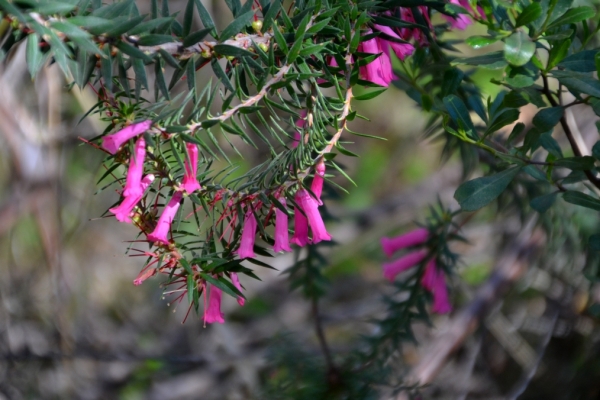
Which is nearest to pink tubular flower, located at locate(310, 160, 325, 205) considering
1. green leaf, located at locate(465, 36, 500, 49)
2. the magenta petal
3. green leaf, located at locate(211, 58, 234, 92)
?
green leaf, located at locate(211, 58, 234, 92)

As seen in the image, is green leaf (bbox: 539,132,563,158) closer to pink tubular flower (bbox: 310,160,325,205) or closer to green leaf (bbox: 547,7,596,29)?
green leaf (bbox: 547,7,596,29)

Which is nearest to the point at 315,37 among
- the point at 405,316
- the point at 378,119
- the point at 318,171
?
the point at 318,171

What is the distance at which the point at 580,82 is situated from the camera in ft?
2.30

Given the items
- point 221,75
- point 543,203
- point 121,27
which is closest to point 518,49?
point 543,203

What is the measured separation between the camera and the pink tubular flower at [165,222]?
0.63 m

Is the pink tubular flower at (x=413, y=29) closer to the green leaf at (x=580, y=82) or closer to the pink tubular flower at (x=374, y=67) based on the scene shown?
the pink tubular flower at (x=374, y=67)

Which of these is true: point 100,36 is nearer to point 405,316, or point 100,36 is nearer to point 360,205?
point 405,316

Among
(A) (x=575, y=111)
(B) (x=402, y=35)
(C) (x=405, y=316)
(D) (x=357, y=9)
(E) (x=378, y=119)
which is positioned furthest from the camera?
(E) (x=378, y=119)

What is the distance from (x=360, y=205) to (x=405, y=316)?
160cm

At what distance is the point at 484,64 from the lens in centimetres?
73

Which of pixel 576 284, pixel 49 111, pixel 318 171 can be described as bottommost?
pixel 576 284

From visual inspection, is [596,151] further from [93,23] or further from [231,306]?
[231,306]

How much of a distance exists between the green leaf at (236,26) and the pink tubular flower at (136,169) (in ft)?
0.48

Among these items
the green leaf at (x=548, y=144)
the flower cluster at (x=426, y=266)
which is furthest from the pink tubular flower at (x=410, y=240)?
the green leaf at (x=548, y=144)
